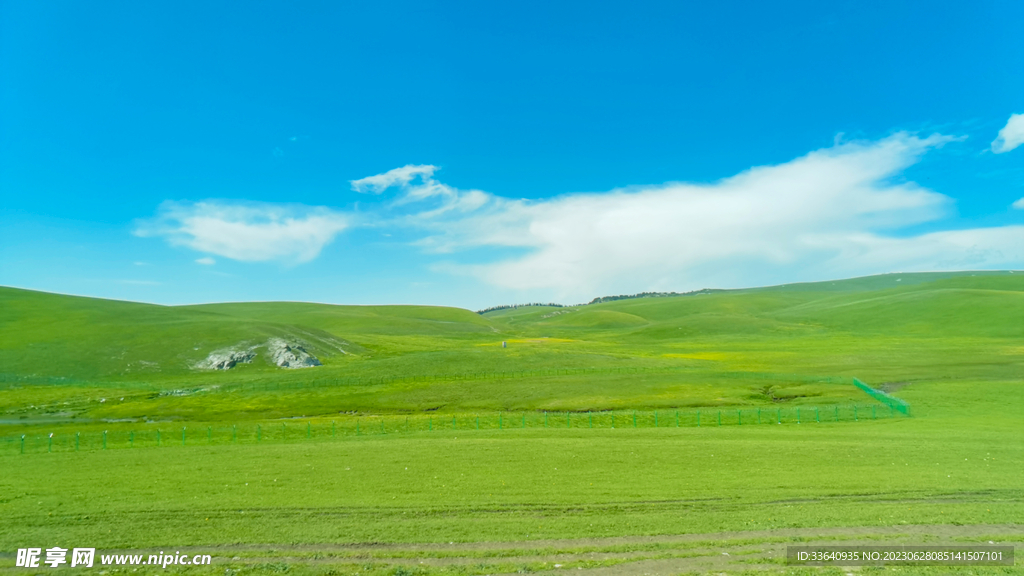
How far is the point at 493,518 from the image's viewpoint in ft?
64.6

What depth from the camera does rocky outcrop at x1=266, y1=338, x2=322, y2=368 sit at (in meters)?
105

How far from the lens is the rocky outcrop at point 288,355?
105 metres

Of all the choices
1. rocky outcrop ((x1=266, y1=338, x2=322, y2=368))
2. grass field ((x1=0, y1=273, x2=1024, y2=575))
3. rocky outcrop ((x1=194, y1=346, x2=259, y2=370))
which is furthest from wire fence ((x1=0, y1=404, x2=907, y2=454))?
rocky outcrop ((x1=266, y1=338, x2=322, y2=368))

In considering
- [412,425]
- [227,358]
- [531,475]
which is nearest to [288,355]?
[227,358]

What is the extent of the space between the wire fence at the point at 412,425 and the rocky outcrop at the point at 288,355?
51.9 m

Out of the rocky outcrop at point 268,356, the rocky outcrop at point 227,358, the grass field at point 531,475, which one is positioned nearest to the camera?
the grass field at point 531,475

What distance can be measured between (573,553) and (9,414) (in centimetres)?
7733

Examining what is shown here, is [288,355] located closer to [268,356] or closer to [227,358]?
[268,356]

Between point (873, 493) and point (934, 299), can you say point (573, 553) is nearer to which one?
point (873, 493)

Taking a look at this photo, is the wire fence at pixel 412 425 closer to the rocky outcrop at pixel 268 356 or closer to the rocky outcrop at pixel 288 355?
the rocky outcrop at pixel 268 356

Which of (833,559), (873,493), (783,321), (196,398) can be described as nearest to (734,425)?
(873,493)

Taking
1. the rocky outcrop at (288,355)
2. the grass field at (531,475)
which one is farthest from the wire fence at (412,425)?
the rocky outcrop at (288,355)

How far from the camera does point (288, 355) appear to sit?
353 ft

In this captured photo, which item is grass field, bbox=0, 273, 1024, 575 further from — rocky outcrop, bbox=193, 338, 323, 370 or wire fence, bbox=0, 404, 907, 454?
rocky outcrop, bbox=193, 338, 323, 370
